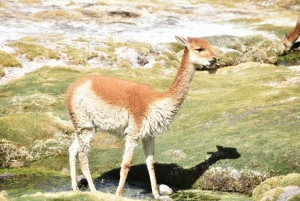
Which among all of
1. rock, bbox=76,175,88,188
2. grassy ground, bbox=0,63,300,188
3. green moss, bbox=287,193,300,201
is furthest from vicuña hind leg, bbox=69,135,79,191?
green moss, bbox=287,193,300,201

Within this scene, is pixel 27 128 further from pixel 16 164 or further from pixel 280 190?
pixel 280 190

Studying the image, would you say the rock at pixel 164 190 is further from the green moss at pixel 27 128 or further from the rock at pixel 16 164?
the green moss at pixel 27 128

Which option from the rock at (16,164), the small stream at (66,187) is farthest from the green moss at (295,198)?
the rock at (16,164)

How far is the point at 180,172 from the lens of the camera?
71.5 ft

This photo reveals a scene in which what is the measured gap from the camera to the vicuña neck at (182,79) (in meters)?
17.1

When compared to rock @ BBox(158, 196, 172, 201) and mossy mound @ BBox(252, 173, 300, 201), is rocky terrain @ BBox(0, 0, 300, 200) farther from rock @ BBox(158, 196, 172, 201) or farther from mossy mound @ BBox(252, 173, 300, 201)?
rock @ BBox(158, 196, 172, 201)

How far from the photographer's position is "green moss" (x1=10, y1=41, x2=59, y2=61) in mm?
60156

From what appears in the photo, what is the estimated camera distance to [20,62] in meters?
57.4

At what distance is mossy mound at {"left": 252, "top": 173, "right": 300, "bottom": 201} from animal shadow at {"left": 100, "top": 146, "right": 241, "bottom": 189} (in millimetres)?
4954

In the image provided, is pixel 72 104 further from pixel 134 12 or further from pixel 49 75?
pixel 134 12

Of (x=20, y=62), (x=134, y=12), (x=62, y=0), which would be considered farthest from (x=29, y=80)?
(x=62, y=0)

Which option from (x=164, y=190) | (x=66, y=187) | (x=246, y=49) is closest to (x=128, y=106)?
(x=164, y=190)

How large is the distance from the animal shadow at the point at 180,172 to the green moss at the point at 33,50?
1622 inches

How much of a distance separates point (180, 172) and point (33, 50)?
45160mm
